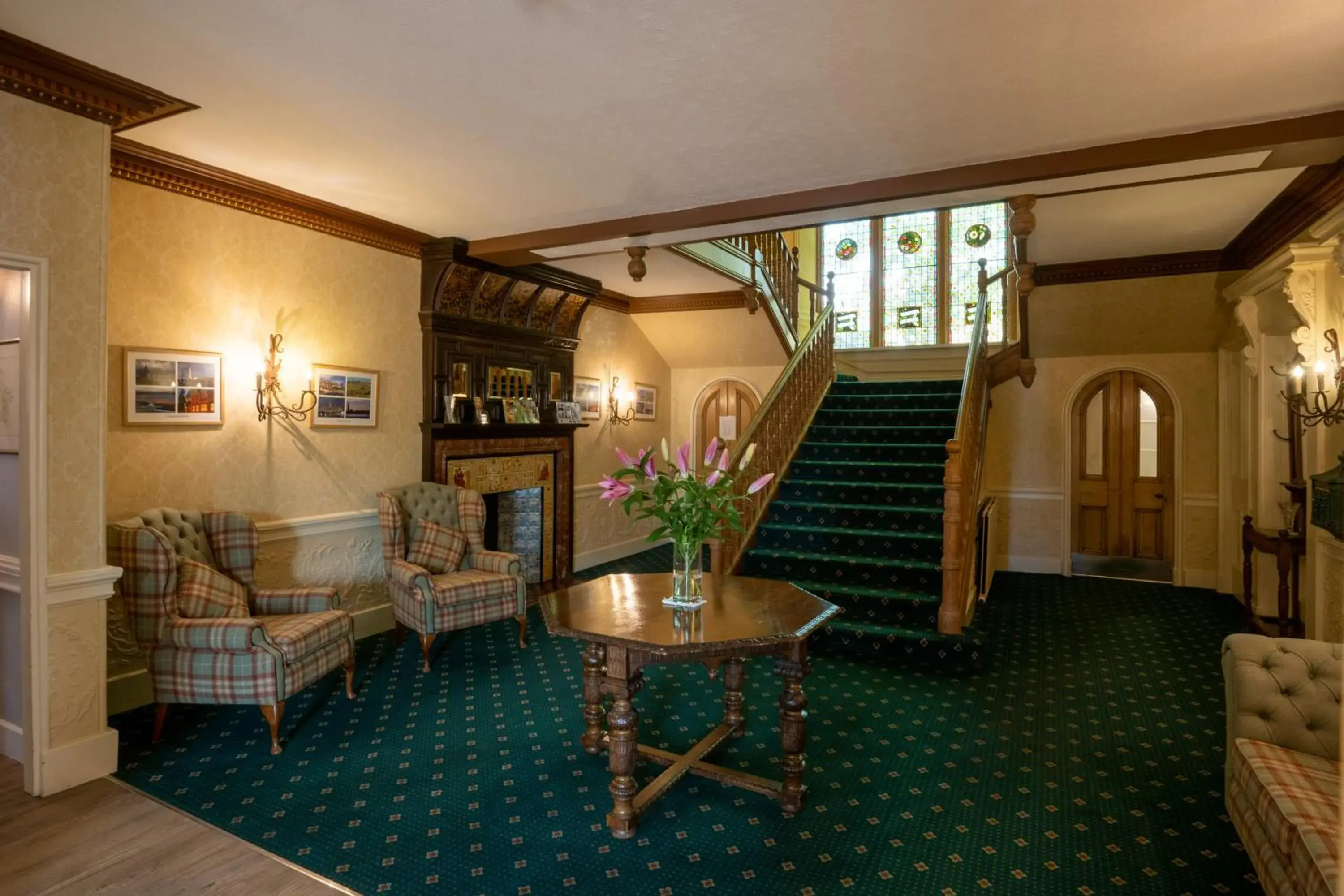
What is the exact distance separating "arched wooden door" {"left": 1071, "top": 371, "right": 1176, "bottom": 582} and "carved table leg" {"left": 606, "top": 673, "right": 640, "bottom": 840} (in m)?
6.81

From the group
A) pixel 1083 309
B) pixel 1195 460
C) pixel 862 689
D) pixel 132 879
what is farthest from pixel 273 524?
pixel 1195 460

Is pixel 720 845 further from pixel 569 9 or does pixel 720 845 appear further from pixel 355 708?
pixel 569 9

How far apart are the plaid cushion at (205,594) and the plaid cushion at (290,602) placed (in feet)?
0.39

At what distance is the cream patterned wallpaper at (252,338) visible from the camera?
3.95 metres

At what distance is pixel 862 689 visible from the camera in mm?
4371

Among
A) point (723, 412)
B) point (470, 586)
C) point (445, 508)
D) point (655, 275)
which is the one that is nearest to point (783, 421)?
point (655, 275)

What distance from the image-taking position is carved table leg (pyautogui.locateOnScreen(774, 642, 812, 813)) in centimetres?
292

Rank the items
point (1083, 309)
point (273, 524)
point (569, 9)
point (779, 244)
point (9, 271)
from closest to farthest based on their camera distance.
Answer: point (569, 9) < point (9, 271) < point (273, 524) < point (1083, 309) < point (779, 244)

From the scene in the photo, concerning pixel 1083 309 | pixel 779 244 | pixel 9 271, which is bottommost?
pixel 9 271

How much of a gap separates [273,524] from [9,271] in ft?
6.43

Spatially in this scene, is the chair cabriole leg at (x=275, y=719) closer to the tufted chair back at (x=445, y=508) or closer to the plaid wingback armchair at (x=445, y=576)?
the plaid wingback armchair at (x=445, y=576)

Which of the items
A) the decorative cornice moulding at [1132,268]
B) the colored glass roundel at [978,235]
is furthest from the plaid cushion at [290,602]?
the colored glass roundel at [978,235]

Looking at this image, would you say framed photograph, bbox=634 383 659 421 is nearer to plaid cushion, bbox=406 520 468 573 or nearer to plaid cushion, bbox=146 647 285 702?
plaid cushion, bbox=406 520 468 573

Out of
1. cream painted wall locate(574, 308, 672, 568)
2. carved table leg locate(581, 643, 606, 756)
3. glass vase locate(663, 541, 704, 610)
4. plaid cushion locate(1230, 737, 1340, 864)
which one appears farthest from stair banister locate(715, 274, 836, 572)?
plaid cushion locate(1230, 737, 1340, 864)
